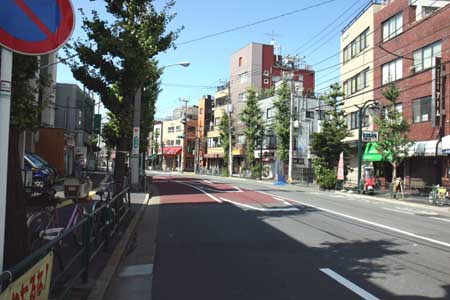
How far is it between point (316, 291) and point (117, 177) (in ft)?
29.1

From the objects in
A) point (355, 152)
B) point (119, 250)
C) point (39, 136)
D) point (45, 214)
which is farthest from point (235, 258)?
point (355, 152)

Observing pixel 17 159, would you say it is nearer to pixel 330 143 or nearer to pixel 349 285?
pixel 349 285

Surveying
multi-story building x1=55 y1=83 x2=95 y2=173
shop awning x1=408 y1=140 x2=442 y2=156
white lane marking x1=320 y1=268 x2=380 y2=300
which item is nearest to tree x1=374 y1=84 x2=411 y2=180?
shop awning x1=408 y1=140 x2=442 y2=156

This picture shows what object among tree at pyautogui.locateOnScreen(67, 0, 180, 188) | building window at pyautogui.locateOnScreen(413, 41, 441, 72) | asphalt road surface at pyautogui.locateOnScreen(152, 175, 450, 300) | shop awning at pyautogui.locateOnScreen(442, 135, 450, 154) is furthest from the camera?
building window at pyautogui.locateOnScreen(413, 41, 441, 72)

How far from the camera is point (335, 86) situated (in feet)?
124

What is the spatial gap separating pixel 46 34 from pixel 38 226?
5.45 metres

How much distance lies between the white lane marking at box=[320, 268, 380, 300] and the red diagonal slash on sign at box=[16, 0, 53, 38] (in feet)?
16.9

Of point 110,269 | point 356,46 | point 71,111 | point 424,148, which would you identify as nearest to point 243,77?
point 356,46

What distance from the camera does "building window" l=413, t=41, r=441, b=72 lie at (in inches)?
1187

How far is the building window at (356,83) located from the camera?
40.2 metres

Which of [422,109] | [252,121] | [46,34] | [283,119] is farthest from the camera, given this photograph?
[252,121]

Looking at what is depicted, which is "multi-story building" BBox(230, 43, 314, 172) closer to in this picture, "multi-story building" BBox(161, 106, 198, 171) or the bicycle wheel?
"multi-story building" BBox(161, 106, 198, 171)

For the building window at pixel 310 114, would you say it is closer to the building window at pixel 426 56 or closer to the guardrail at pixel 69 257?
the building window at pixel 426 56

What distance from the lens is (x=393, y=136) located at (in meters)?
29.3
